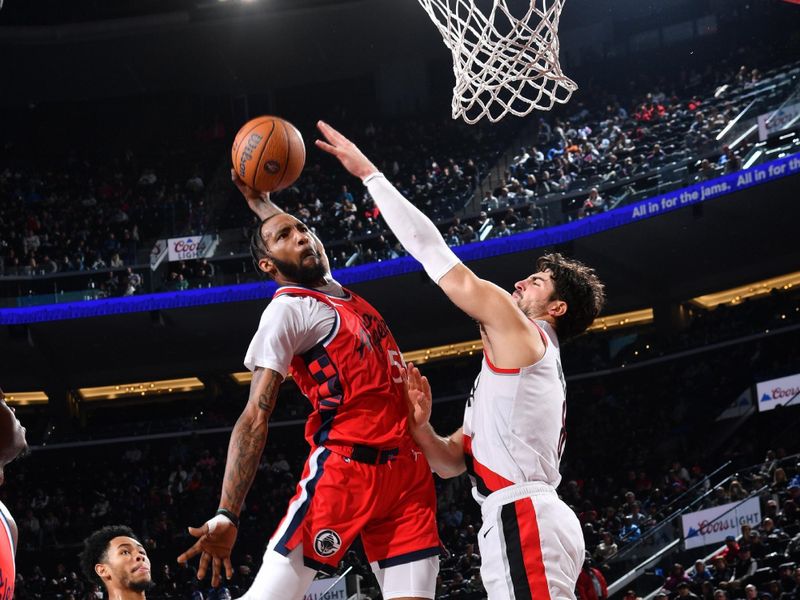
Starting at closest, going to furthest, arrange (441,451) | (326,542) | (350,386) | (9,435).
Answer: (9,435), (326,542), (441,451), (350,386)

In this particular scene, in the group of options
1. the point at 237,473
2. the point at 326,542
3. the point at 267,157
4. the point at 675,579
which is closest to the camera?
the point at 237,473

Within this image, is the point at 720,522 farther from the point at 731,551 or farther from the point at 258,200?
the point at 258,200

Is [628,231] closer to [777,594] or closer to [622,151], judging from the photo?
[622,151]

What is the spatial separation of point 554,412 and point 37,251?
19.5m

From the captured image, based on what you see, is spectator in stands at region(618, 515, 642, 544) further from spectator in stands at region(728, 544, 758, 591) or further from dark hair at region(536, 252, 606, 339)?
dark hair at region(536, 252, 606, 339)

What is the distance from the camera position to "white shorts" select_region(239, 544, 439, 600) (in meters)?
4.02

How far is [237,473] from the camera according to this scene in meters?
4.03

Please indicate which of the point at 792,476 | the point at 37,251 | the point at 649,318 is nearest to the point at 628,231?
the point at 649,318

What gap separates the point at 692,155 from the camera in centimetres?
1814

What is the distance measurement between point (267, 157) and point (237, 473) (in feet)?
5.38

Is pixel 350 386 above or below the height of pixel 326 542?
above

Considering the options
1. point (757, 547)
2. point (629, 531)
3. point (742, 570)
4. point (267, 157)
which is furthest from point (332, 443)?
point (629, 531)

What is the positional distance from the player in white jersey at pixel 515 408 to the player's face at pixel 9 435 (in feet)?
5.48

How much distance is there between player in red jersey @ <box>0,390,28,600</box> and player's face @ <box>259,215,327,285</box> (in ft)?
5.23
